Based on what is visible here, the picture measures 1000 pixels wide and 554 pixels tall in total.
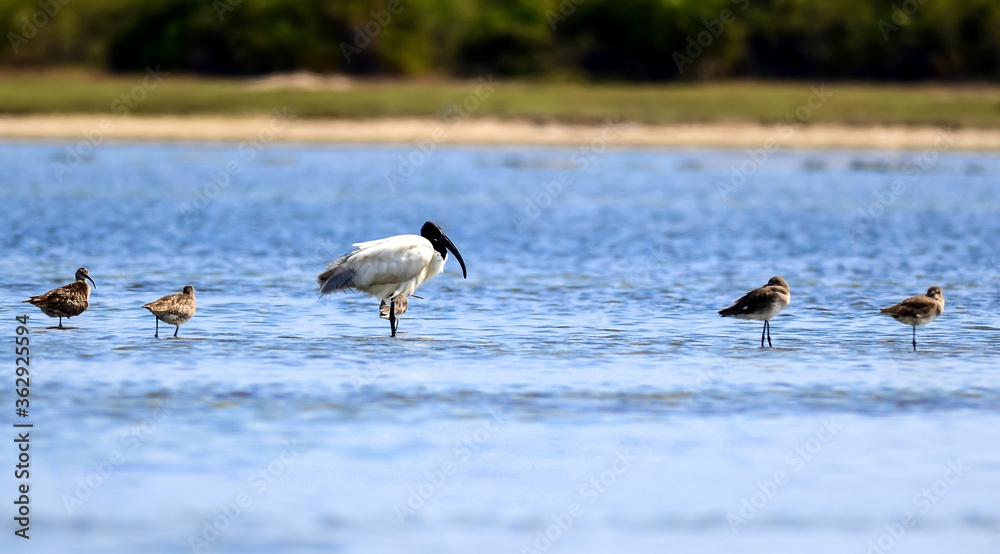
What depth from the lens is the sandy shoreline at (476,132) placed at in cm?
4819

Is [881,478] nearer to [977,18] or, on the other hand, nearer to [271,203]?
[271,203]

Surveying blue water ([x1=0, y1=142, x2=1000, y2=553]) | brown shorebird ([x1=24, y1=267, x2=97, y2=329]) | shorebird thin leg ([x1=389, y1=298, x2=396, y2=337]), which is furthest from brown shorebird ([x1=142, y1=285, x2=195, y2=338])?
shorebird thin leg ([x1=389, y1=298, x2=396, y2=337])

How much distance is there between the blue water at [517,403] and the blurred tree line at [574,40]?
37.3 meters

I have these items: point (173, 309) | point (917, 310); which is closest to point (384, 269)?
point (173, 309)

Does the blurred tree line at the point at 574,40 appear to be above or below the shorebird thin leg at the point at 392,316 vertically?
above

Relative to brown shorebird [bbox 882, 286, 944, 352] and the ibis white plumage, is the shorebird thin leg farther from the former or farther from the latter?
brown shorebird [bbox 882, 286, 944, 352]

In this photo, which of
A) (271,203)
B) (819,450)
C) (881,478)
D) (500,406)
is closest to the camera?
(881,478)

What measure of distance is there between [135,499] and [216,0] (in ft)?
189

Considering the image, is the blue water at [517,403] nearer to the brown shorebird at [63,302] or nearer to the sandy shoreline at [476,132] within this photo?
the brown shorebird at [63,302]

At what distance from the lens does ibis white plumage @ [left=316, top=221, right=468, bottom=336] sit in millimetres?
14086

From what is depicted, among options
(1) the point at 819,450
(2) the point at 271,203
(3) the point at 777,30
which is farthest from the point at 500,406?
(3) the point at 777,30

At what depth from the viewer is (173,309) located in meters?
13.3

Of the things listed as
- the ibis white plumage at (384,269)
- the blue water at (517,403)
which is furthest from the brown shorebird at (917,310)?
the ibis white plumage at (384,269)

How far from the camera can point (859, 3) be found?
213 feet
